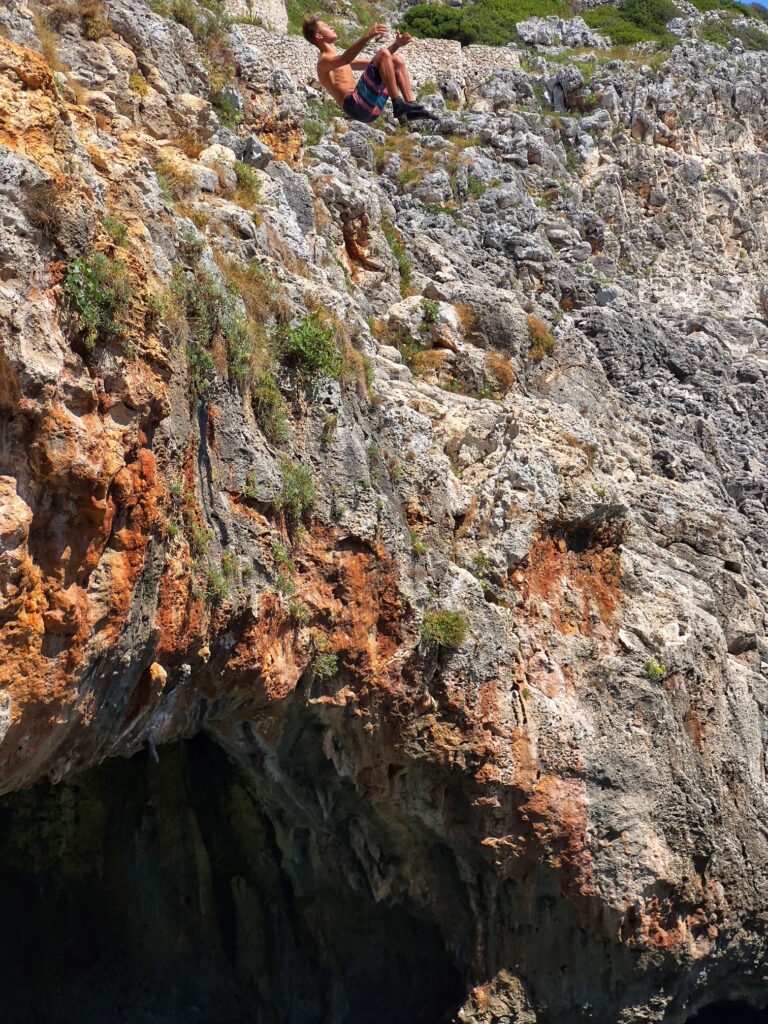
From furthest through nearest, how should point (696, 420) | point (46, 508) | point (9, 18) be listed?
point (696, 420)
point (9, 18)
point (46, 508)

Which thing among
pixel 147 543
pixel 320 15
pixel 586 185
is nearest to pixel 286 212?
pixel 147 543

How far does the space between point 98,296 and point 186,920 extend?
880 cm

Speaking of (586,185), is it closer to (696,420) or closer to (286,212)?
(696,420)

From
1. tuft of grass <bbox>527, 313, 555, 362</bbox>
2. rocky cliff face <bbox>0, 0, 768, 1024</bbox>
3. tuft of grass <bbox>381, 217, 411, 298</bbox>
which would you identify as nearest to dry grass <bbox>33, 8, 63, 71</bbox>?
rocky cliff face <bbox>0, 0, 768, 1024</bbox>

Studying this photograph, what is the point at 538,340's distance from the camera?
14.7m

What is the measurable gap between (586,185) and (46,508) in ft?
59.8

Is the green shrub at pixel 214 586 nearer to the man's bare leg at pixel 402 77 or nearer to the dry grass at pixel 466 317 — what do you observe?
the dry grass at pixel 466 317

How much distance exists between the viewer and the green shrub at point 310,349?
31.8 ft

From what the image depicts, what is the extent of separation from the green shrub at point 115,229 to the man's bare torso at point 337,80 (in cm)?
820

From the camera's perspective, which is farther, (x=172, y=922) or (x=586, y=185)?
(x=586, y=185)

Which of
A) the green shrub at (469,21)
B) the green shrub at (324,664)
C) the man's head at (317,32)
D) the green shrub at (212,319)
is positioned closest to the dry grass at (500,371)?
the man's head at (317,32)

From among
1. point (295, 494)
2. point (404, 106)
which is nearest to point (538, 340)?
point (404, 106)

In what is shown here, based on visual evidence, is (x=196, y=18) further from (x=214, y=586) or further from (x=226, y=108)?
(x=214, y=586)

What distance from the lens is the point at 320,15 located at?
89.6 feet
